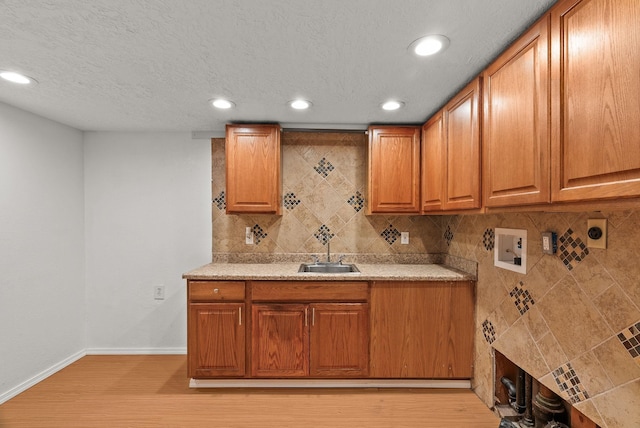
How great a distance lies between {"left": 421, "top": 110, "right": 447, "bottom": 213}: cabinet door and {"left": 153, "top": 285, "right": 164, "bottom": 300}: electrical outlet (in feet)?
8.53

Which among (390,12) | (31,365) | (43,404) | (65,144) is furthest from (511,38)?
(31,365)

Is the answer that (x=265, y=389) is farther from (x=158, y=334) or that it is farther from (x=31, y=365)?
(x=31, y=365)

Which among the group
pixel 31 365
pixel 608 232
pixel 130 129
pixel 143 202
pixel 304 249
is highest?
pixel 130 129

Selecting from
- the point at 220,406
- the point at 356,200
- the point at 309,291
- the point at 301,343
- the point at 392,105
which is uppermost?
the point at 392,105

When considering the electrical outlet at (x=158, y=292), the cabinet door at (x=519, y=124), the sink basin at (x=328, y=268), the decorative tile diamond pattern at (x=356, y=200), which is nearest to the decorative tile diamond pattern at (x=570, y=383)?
the cabinet door at (x=519, y=124)

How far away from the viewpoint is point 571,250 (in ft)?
4.44

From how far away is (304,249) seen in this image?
8.90 feet

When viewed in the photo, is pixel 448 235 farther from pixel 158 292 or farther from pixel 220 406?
pixel 158 292

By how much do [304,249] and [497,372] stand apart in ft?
5.74

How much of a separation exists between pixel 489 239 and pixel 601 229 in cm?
80

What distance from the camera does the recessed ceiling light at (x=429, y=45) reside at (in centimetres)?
130

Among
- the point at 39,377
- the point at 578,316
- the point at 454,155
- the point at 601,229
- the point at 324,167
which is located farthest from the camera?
the point at 324,167

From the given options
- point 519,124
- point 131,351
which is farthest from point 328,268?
point 131,351

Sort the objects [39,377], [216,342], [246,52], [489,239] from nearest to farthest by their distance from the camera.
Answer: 1. [246,52]
2. [489,239]
3. [216,342]
4. [39,377]
